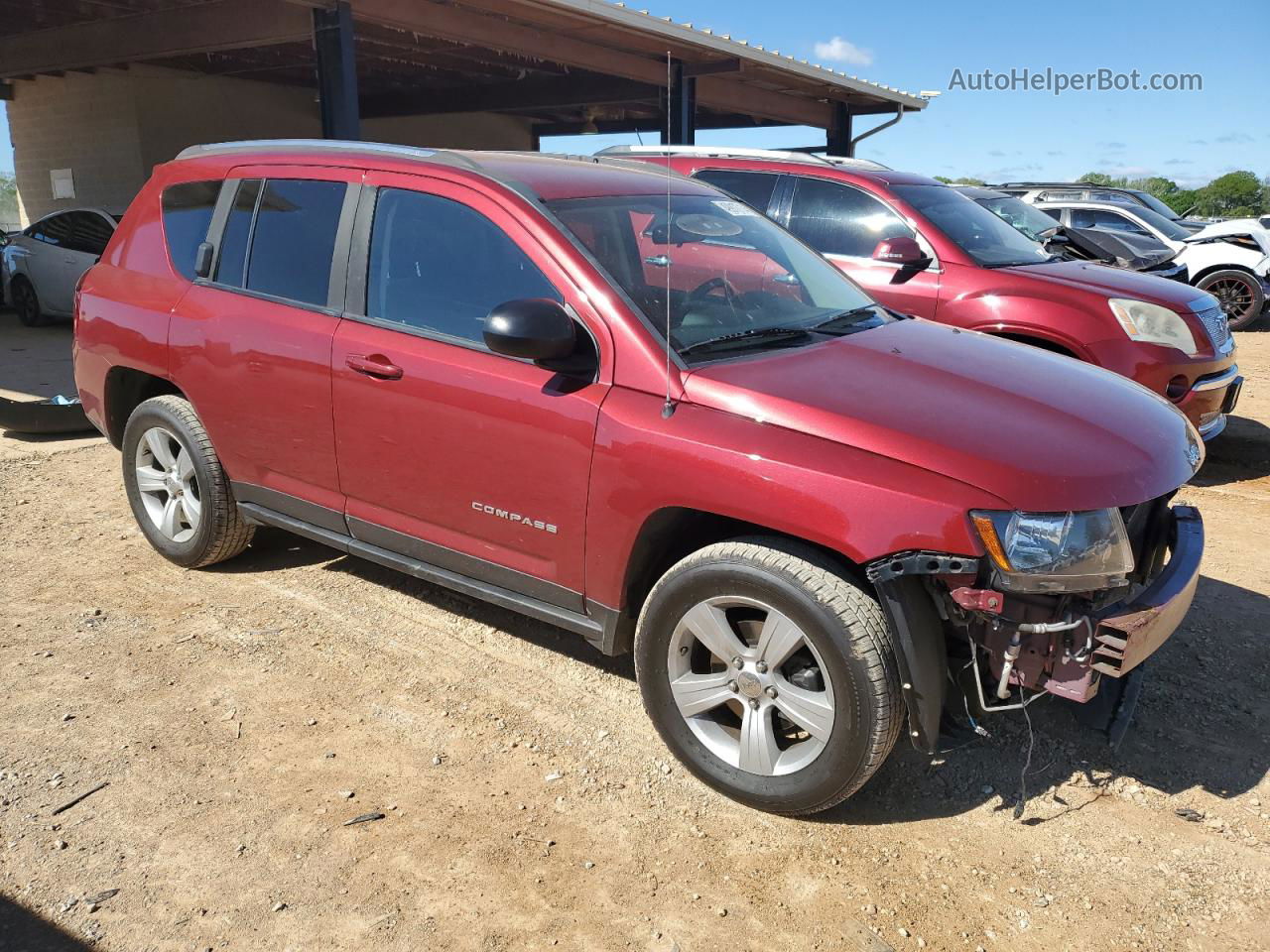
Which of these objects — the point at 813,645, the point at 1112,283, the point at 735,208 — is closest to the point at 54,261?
the point at 735,208

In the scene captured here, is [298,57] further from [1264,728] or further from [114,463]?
[1264,728]

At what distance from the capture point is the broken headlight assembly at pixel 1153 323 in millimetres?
6133

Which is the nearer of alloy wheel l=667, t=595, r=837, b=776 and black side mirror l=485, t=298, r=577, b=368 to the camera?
alloy wheel l=667, t=595, r=837, b=776

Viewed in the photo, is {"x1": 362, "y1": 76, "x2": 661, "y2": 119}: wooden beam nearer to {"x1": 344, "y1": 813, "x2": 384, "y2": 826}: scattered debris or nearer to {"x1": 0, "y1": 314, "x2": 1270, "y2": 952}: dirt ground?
{"x1": 0, "y1": 314, "x2": 1270, "y2": 952}: dirt ground

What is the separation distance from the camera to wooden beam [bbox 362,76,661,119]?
1714 cm

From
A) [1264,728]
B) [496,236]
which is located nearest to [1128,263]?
[1264,728]

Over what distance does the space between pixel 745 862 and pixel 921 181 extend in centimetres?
557

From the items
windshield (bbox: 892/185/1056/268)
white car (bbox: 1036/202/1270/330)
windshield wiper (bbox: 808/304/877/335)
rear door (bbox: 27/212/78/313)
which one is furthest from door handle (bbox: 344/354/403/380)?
white car (bbox: 1036/202/1270/330)

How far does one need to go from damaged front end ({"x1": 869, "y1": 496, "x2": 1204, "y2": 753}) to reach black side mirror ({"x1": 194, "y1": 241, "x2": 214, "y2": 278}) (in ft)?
10.6

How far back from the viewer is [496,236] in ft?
11.4

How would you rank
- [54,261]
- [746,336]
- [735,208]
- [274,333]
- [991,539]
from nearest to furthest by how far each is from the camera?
[991,539]
[746,336]
[274,333]
[735,208]
[54,261]

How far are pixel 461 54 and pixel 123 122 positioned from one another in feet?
19.1

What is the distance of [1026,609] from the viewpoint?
2719 mm

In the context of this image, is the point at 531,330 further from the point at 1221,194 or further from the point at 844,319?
the point at 1221,194
